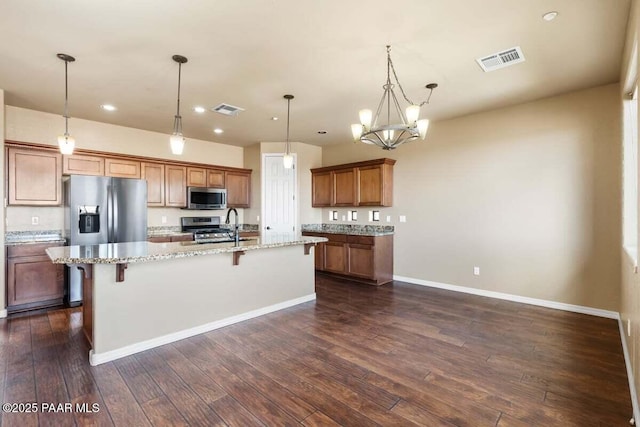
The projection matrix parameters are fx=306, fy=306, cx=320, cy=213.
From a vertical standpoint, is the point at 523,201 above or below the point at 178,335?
above

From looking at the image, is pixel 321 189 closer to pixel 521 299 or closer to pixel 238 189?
pixel 238 189

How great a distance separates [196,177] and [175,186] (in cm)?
43

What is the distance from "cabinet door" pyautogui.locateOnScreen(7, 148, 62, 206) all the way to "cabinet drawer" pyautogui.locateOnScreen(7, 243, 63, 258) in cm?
60

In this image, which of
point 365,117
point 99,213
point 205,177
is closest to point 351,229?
point 205,177

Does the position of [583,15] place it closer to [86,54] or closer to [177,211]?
[86,54]

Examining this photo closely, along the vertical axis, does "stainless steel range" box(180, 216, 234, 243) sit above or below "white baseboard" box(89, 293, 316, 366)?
above

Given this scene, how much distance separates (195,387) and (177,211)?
4.21m

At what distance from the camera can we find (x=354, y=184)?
19.3 feet

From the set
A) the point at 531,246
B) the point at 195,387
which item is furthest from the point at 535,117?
the point at 195,387

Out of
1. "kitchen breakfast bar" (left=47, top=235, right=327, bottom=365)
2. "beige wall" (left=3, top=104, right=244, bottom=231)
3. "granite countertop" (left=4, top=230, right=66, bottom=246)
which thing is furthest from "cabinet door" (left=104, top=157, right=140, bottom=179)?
"kitchen breakfast bar" (left=47, top=235, right=327, bottom=365)

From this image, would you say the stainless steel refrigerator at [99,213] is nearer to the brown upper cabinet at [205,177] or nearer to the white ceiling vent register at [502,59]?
the brown upper cabinet at [205,177]

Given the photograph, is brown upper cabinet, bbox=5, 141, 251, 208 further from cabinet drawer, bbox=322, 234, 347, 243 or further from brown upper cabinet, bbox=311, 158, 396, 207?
cabinet drawer, bbox=322, 234, 347, 243

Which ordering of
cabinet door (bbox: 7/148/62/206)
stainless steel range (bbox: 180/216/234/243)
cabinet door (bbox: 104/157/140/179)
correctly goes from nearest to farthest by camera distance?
cabinet door (bbox: 7/148/62/206) → cabinet door (bbox: 104/157/140/179) → stainless steel range (bbox: 180/216/234/243)

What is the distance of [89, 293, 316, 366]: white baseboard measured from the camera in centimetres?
260
